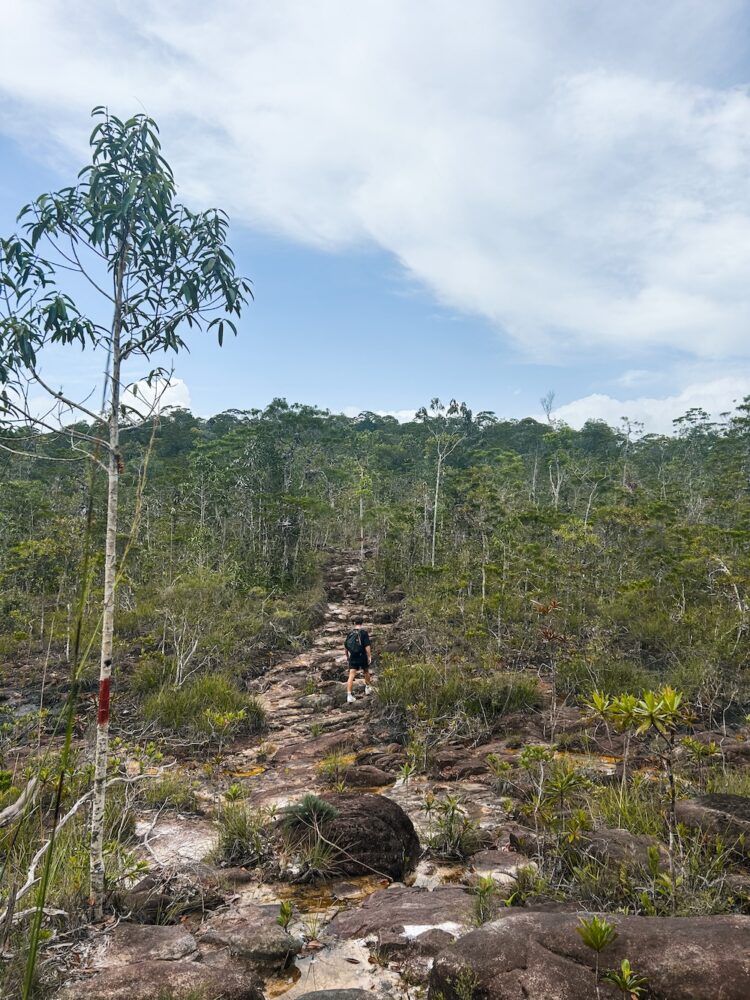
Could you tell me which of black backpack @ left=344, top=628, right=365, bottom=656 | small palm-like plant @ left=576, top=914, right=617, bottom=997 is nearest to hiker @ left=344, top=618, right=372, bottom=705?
black backpack @ left=344, top=628, right=365, bottom=656

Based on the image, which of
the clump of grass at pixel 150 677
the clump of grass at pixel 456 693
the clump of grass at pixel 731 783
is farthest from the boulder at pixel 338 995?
the clump of grass at pixel 150 677

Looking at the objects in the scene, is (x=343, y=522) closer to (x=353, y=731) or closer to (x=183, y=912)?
(x=353, y=731)

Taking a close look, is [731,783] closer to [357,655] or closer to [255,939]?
[255,939]

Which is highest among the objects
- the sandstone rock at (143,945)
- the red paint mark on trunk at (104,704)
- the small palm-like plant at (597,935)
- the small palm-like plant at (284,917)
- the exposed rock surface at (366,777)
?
the red paint mark on trunk at (104,704)

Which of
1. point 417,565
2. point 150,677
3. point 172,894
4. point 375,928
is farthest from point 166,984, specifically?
point 417,565

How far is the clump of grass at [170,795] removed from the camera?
18.5 feet

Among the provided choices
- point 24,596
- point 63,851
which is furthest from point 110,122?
point 24,596

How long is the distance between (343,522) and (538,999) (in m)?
27.7

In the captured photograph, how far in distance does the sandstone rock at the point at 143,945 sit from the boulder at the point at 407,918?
914mm

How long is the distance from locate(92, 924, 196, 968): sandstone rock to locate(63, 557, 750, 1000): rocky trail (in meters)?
0.01

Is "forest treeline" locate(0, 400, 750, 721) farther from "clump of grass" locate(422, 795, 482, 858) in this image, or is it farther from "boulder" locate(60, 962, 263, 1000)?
"clump of grass" locate(422, 795, 482, 858)

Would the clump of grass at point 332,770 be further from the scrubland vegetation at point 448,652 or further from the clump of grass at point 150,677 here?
the clump of grass at point 150,677

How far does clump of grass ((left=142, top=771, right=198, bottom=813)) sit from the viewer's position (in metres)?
5.63

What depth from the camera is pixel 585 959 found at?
2.62 meters
